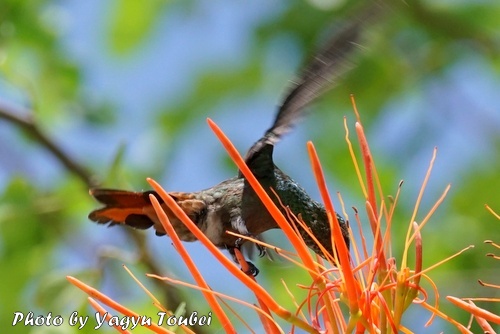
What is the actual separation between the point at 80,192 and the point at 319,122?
0.96 m

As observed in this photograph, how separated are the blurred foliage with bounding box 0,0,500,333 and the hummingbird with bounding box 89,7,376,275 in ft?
1.86

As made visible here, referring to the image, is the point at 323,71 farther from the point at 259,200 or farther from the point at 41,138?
the point at 41,138

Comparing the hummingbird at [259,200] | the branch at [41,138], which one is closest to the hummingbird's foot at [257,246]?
the hummingbird at [259,200]

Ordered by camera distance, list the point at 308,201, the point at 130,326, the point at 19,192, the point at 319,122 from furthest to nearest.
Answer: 1. the point at 319,122
2. the point at 19,192
3. the point at 308,201
4. the point at 130,326

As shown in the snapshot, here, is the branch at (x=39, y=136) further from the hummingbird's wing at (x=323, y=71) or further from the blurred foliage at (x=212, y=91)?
the hummingbird's wing at (x=323, y=71)

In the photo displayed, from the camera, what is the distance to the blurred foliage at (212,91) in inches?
107

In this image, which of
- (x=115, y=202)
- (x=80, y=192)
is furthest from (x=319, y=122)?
(x=115, y=202)

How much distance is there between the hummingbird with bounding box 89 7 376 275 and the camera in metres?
1.92

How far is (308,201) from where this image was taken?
2.08 meters

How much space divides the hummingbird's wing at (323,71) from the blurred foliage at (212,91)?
0.69m

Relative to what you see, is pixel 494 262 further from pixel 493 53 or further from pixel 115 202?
pixel 115 202

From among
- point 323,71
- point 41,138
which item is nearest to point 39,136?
point 41,138

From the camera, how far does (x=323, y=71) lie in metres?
1.94

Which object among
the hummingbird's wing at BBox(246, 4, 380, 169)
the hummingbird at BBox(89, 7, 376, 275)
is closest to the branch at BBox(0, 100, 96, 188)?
the hummingbird at BBox(89, 7, 376, 275)
